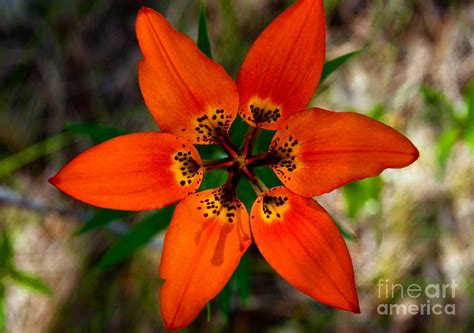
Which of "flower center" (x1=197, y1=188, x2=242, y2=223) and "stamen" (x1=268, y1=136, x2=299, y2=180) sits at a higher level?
"stamen" (x1=268, y1=136, x2=299, y2=180)

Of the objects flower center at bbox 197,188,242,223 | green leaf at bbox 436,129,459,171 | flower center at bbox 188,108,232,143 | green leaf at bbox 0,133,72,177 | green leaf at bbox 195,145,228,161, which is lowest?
flower center at bbox 197,188,242,223

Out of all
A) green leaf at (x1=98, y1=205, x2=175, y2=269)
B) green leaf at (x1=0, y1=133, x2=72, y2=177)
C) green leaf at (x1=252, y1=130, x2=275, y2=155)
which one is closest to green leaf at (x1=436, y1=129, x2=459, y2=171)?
green leaf at (x1=252, y1=130, x2=275, y2=155)

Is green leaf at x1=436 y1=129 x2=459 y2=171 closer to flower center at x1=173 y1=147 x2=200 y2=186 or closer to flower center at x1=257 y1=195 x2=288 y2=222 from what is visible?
flower center at x1=257 y1=195 x2=288 y2=222

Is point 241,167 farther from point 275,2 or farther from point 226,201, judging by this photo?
point 275,2

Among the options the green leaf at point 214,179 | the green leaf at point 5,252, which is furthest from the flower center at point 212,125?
the green leaf at point 5,252

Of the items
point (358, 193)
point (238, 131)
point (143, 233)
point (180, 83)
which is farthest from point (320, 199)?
point (180, 83)

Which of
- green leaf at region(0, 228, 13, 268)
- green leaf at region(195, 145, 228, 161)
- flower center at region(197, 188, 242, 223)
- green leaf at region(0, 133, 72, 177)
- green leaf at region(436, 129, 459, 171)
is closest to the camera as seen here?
flower center at region(197, 188, 242, 223)
